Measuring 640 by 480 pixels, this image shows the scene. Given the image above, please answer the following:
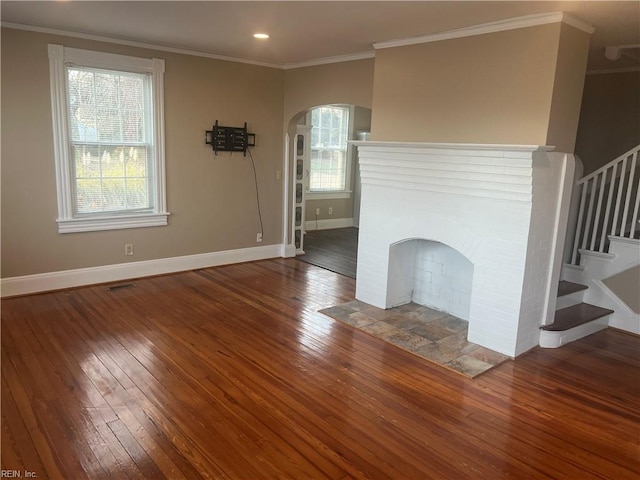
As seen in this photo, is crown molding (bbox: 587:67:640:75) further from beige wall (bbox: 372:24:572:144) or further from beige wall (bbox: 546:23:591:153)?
beige wall (bbox: 372:24:572:144)

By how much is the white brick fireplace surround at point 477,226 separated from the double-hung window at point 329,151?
408cm

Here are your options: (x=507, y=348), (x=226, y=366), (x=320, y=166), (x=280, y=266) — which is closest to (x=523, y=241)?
(x=507, y=348)

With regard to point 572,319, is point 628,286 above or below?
above

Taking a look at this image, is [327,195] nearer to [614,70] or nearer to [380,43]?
[380,43]

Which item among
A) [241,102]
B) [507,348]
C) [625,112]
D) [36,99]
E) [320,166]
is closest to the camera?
[507,348]

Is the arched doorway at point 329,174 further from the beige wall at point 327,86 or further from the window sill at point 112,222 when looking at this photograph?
the window sill at point 112,222

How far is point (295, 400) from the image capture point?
2.90 meters

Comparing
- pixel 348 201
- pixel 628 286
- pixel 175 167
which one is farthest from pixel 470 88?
pixel 348 201

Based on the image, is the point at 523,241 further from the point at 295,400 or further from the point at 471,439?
the point at 295,400

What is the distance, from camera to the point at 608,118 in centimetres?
524

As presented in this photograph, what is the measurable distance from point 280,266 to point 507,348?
3.17 metres

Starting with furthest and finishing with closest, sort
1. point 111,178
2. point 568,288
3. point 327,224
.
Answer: point 327,224 → point 111,178 → point 568,288

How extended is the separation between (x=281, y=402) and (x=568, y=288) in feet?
10.2

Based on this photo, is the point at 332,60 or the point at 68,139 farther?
the point at 332,60
